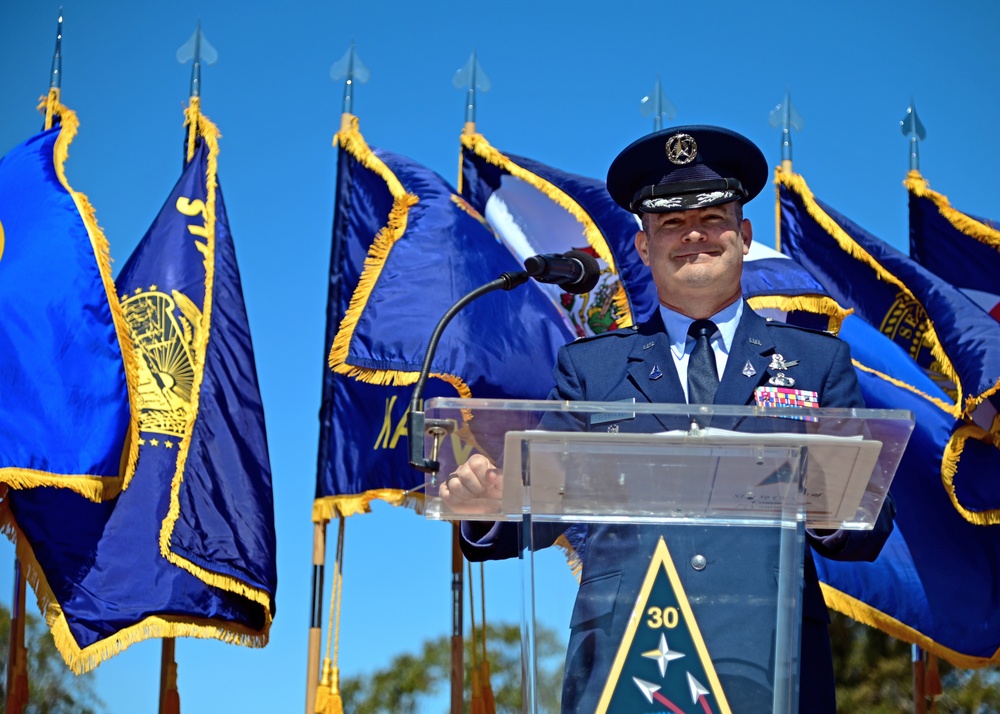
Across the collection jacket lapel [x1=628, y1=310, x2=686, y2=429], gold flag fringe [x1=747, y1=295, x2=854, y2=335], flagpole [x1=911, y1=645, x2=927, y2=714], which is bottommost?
flagpole [x1=911, y1=645, x2=927, y2=714]

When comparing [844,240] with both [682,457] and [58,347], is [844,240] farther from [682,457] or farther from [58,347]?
[682,457]

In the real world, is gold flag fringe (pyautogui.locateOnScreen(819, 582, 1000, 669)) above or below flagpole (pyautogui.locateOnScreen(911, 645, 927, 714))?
above

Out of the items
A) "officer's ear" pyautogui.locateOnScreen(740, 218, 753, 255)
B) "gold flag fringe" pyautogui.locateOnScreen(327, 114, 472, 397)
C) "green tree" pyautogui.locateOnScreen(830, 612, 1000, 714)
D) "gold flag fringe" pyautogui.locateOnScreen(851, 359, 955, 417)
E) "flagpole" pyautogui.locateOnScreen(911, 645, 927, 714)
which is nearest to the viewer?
"officer's ear" pyautogui.locateOnScreen(740, 218, 753, 255)

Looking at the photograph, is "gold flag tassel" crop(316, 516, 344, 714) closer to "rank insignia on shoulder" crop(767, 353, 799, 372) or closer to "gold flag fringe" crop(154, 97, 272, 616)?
"gold flag fringe" crop(154, 97, 272, 616)

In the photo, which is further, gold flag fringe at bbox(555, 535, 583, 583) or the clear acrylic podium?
gold flag fringe at bbox(555, 535, 583, 583)

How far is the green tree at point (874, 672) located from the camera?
12.9m

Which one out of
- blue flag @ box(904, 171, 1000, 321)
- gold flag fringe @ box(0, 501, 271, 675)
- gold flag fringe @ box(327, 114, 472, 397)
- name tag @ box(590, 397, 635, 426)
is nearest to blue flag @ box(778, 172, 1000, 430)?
blue flag @ box(904, 171, 1000, 321)

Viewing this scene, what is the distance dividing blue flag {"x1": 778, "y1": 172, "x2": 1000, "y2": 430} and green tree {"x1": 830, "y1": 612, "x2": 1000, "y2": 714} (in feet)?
16.3

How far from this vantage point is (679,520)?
6.95 ft

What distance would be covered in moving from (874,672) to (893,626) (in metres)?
6.13

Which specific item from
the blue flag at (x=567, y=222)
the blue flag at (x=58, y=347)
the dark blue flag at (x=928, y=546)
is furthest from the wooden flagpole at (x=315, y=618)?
the dark blue flag at (x=928, y=546)

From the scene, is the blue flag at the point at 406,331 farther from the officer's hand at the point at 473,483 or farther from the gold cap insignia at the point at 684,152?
the officer's hand at the point at 473,483

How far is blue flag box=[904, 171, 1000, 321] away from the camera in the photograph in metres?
A: 8.62

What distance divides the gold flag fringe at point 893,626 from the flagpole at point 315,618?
8.92 ft
